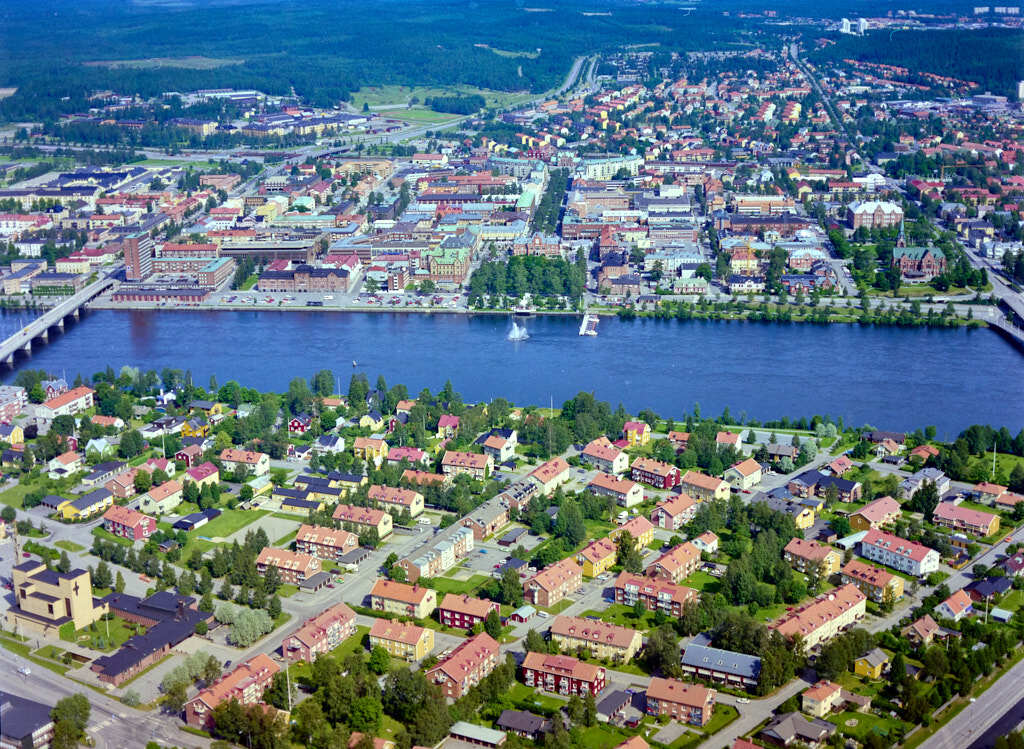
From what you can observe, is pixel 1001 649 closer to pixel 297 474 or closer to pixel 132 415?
pixel 297 474

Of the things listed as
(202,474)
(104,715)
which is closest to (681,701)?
(104,715)

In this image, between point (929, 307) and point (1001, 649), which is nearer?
point (1001, 649)

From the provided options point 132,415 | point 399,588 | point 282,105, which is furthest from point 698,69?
point 399,588

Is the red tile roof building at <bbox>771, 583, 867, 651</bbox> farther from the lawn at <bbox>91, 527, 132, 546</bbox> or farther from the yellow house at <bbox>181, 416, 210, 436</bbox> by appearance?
the yellow house at <bbox>181, 416, 210, 436</bbox>

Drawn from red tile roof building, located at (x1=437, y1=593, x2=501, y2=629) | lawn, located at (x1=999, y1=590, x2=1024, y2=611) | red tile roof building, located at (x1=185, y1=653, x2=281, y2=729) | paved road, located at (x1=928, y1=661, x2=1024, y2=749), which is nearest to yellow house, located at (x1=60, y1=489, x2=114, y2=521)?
red tile roof building, located at (x1=185, y1=653, x2=281, y2=729)

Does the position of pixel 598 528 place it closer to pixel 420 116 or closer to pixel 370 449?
pixel 370 449
